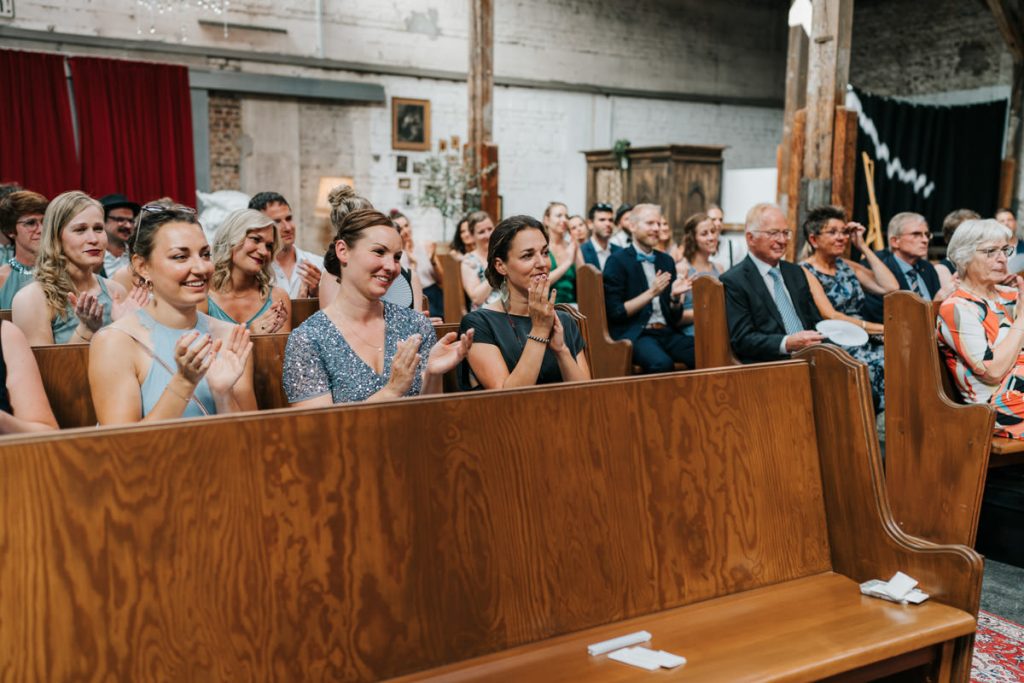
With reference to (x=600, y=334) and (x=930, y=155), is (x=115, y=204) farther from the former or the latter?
(x=930, y=155)

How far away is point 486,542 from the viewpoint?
1.87m

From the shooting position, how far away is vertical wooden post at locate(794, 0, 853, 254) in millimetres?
6281

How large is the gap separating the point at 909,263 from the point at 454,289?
287cm

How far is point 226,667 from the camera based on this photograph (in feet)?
5.24

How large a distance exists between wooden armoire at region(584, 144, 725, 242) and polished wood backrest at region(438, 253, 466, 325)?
5.59 metres

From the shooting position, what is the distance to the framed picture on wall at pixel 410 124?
11.5m

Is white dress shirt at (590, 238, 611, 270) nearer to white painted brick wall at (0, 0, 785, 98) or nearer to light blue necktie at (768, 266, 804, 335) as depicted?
light blue necktie at (768, 266, 804, 335)

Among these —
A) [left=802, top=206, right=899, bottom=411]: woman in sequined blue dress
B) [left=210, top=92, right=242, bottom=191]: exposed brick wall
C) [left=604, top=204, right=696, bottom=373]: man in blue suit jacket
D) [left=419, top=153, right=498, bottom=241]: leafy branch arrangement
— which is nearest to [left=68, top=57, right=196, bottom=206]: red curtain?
[left=210, top=92, right=242, bottom=191]: exposed brick wall

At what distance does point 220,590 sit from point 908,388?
262 cm

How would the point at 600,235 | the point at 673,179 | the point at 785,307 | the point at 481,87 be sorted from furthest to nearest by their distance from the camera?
the point at 673,179, the point at 481,87, the point at 600,235, the point at 785,307

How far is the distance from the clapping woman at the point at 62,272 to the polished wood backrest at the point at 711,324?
2.53m

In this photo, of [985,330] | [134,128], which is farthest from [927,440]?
[134,128]

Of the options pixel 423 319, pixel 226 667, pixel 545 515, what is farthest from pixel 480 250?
pixel 226 667

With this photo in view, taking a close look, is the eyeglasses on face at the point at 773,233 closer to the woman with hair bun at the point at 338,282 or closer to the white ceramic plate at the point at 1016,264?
the woman with hair bun at the point at 338,282
